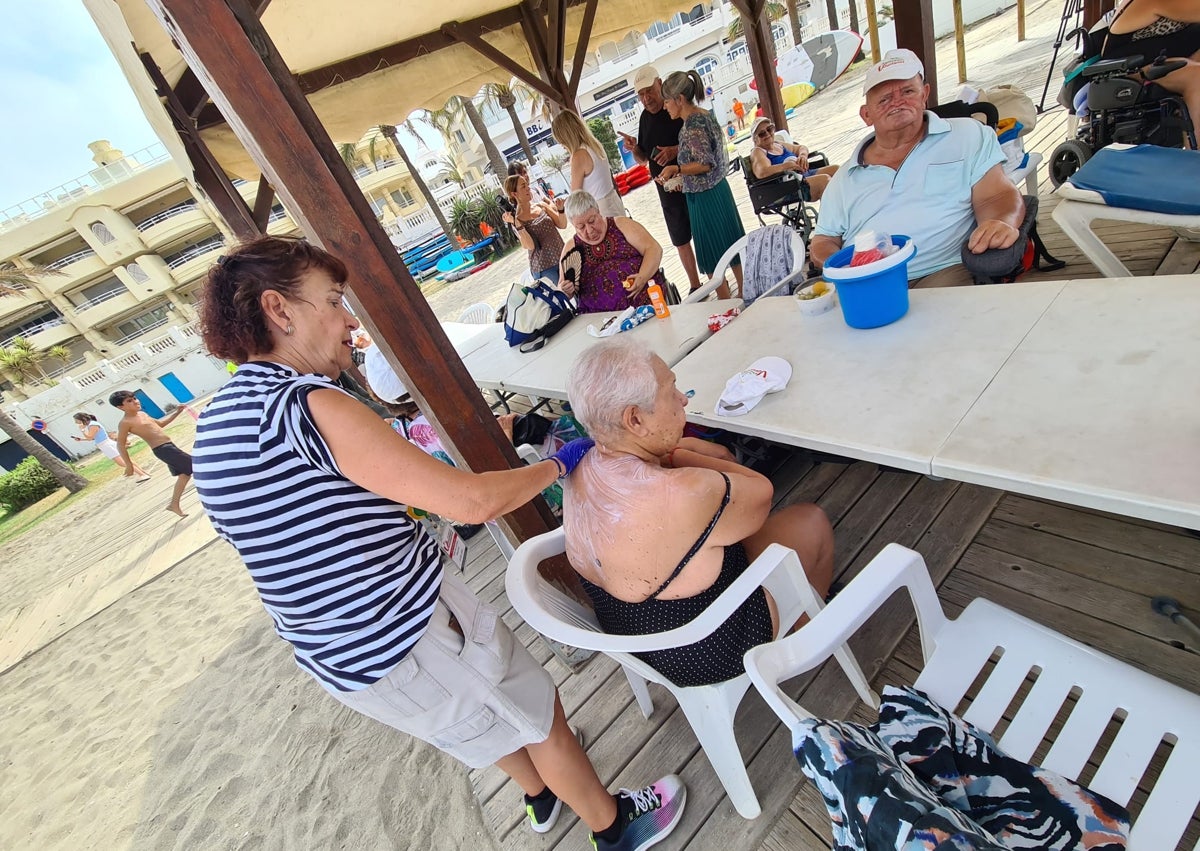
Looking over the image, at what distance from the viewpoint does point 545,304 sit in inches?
125

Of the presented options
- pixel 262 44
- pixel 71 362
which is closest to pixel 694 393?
pixel 262 44

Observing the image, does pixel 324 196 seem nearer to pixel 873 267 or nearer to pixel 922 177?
pixel 873 267

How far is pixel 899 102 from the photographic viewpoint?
225 cm

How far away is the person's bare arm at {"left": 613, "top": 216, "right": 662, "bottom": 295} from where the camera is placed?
3150mm

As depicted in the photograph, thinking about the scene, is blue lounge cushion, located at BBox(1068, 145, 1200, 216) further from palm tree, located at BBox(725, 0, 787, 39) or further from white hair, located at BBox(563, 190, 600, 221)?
palm tree, located at BBox(725, 0, 787, 39)

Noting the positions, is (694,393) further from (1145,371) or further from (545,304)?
(545,304)

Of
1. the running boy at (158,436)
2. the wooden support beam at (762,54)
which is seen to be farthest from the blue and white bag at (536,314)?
the running boy at (158,436)

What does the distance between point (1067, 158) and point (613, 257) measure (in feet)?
9.59

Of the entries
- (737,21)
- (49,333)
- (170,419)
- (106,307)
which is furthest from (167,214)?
(737,21)

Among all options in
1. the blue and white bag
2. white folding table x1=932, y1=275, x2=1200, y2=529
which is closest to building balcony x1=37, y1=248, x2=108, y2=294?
the blue and white bag

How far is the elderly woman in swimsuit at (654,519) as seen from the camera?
1229 mm

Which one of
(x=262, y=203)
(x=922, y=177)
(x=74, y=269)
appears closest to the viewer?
(x=922, y=177)

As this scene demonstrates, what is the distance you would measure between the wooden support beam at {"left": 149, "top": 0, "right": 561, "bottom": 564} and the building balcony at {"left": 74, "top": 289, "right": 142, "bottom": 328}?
29228 millimetres

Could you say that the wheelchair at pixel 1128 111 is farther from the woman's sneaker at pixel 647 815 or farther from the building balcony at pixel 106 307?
→ the building balcony at pixel 106 307
